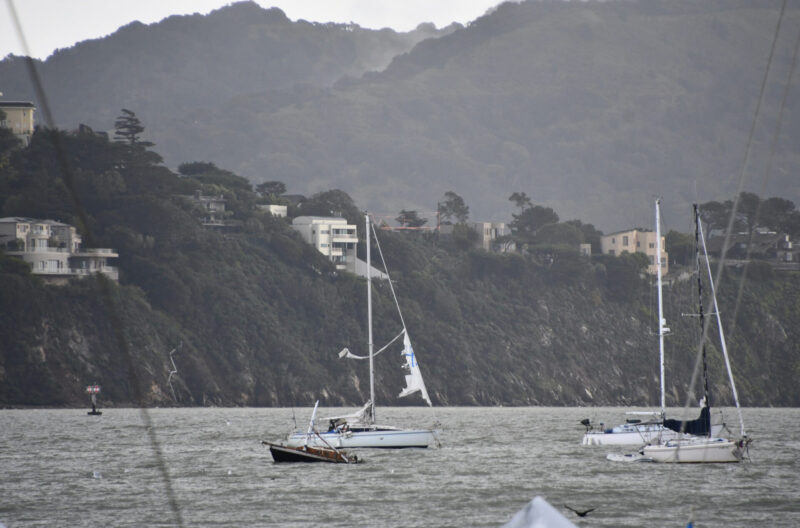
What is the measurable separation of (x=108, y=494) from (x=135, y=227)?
12483 cm

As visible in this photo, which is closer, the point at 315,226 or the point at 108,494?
the point at 108,494

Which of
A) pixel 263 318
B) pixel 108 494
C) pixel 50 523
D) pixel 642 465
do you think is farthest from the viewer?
pixel 263 318

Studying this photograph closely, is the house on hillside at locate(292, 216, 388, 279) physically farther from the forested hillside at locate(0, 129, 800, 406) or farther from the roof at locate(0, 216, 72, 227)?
the roof at locate(0, 216, 72, 227)

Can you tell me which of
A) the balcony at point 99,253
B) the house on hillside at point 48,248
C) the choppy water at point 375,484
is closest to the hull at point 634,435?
the choppy water at point 375,484

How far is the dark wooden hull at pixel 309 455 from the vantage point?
6322 centimetres

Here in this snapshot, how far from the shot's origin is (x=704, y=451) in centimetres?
6156

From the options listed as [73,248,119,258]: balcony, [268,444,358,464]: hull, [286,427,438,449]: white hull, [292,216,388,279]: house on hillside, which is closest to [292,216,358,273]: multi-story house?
[292,216,388,279]: house on hillside

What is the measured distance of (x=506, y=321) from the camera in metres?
194

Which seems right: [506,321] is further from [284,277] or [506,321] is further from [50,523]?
[50,523]

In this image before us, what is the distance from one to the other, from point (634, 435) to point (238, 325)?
94.8 meters

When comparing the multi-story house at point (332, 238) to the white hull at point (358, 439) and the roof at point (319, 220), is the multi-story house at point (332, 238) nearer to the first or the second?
the roof at point (319, 220)

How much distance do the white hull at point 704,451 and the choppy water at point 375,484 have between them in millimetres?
841

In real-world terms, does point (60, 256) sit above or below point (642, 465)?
above

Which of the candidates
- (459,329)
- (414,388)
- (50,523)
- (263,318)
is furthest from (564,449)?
(459,329)
